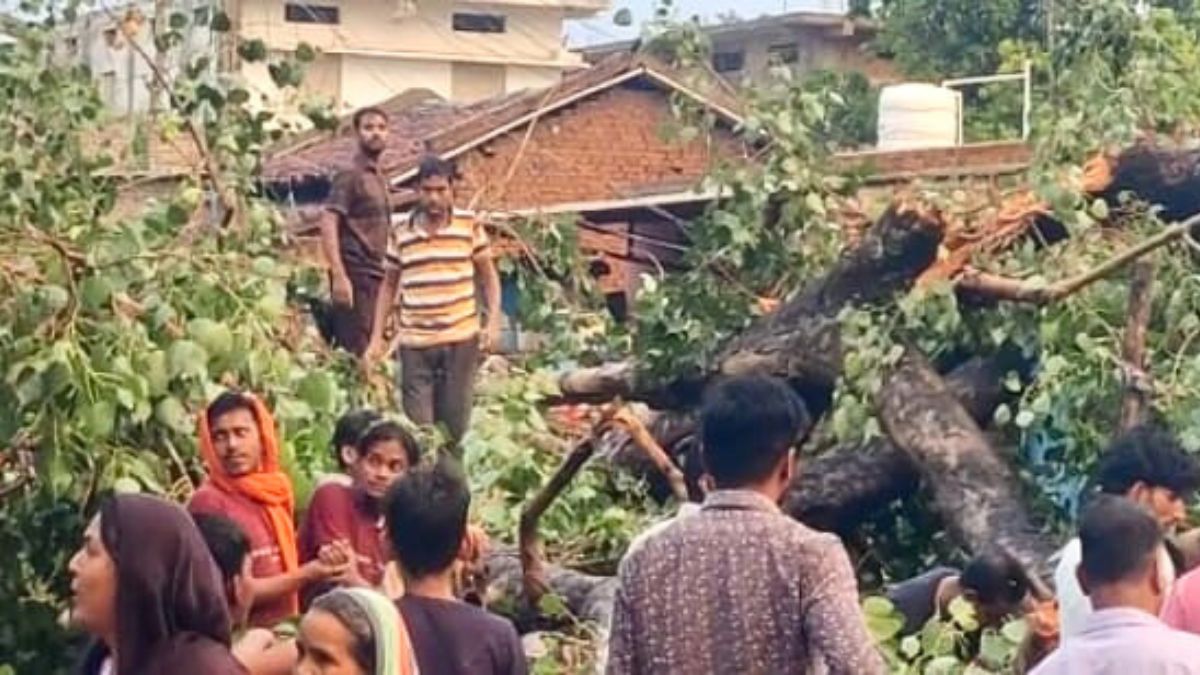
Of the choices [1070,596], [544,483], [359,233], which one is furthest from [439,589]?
[359,233]

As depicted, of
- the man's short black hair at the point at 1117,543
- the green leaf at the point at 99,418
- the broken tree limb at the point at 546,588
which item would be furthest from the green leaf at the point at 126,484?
the man's short black hair at the point at 1117,543

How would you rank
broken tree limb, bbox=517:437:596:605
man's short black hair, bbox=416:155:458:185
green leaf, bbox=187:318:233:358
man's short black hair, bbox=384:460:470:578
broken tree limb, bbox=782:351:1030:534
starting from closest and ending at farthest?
1. man's short black hair, bbox=384:460:470:578
2. green leaf, bbox=187:318:233:358
3. broken tree limb, bbox=517:437:596:605
4. broken tree limb, bbox=782:351:1030:534
5. man's short black hair, bbox=416:155:458:185

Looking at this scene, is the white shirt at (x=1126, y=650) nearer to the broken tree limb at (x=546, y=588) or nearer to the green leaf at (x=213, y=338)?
the broken tree limb at (x=546, y=588)

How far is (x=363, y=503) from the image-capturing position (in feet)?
22.8

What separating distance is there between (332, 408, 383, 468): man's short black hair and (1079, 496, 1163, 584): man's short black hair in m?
2.43

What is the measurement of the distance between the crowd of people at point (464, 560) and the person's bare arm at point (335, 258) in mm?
2817

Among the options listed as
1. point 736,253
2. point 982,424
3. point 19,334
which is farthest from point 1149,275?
point 19,334

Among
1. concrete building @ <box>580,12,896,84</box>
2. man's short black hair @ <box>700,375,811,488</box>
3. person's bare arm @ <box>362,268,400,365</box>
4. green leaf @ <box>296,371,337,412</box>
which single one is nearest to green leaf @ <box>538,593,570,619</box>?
green leaf @ <box>296,371,337,412</box>

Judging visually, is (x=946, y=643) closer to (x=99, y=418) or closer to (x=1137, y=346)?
(x=1137, y=346)

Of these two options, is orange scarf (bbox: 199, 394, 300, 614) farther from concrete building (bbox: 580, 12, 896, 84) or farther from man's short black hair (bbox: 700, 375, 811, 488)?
concrete building (bbox: 580, 12, 896, 84)

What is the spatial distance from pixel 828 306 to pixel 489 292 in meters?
1.34

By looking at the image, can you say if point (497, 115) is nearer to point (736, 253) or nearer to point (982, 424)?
point (736, 253)

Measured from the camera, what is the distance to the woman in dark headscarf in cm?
434

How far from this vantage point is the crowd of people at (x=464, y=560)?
441cm
